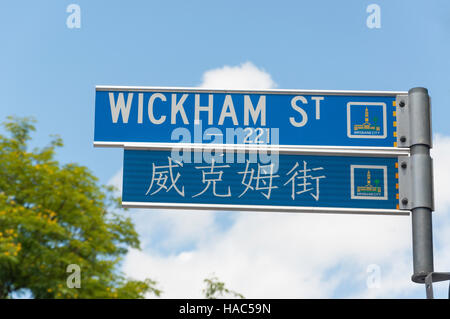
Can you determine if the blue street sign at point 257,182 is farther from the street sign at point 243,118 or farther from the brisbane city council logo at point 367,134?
the street sign at point 243,118

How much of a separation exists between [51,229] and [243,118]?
61.3 ft

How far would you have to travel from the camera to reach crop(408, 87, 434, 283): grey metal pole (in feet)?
17.4

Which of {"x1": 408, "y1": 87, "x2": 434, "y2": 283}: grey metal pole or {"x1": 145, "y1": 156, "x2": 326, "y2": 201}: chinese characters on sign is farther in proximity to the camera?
{"x1": 145, "y1": 156, "x2": 326, "y2": 201}: chinese characters on sign

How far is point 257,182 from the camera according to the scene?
5.54m

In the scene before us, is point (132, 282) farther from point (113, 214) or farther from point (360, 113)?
point (360, 113)

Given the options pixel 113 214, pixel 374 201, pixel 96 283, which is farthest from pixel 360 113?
pixel 113 214

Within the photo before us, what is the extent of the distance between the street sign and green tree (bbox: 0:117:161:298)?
680 inches

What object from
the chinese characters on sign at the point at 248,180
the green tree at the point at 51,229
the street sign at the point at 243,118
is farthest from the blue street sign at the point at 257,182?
the green tree at the point at 51,229

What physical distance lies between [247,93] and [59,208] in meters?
20.1

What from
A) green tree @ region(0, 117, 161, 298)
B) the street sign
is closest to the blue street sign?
the street sign

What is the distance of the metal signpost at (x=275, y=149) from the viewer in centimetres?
552

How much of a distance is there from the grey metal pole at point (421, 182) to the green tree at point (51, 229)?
18354mm

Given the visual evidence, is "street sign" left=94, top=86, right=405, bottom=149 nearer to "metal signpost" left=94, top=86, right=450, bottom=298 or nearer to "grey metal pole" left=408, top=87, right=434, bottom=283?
"metal signpost" left=94, top=86, right=450, bottom=298

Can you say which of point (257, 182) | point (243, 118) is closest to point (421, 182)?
point (257, 182)
